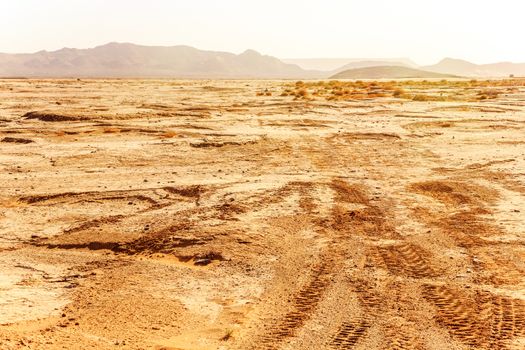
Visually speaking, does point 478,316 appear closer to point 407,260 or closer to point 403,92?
point 407,260

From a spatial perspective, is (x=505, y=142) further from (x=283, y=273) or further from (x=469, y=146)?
(x=283, y=273)

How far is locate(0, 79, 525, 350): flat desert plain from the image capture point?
5.57 meters

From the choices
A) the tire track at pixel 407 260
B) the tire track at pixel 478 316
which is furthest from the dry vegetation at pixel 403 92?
the tire track at pixel 478 316

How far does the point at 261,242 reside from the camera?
26.6 feet

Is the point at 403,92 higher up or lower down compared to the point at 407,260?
higher up

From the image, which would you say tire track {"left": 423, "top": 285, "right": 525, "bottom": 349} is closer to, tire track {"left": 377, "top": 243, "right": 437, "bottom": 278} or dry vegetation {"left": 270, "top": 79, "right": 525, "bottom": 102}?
tire track {"left": 377, "top": 243, "right": 437, "bottom": 278}

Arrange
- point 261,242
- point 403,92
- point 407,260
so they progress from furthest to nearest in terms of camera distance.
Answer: point 403,92, point 261,242, point 407,260

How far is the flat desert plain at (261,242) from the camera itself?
5.57 m

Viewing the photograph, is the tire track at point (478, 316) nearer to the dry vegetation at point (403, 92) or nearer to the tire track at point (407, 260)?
the tire track at point (407, 260)

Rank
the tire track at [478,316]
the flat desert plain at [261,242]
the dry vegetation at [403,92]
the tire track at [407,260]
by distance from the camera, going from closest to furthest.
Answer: the tire track at [478,316] → the flat desert plain at [261,242] → the tire track at [407,260] → the dry vegetation at [403,92]

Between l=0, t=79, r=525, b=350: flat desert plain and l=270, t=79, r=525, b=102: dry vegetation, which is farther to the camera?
l=270, t=79, r=525, b=102: dry vegetation

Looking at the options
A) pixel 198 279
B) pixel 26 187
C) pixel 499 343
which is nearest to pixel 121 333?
pixel 198 279

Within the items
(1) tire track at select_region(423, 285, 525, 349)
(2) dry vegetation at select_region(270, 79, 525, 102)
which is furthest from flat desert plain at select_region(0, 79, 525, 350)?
(2) dry vegetation at select_region(270, 79, 525, 102)

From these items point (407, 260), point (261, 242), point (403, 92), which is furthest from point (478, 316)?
point (403, 92)
